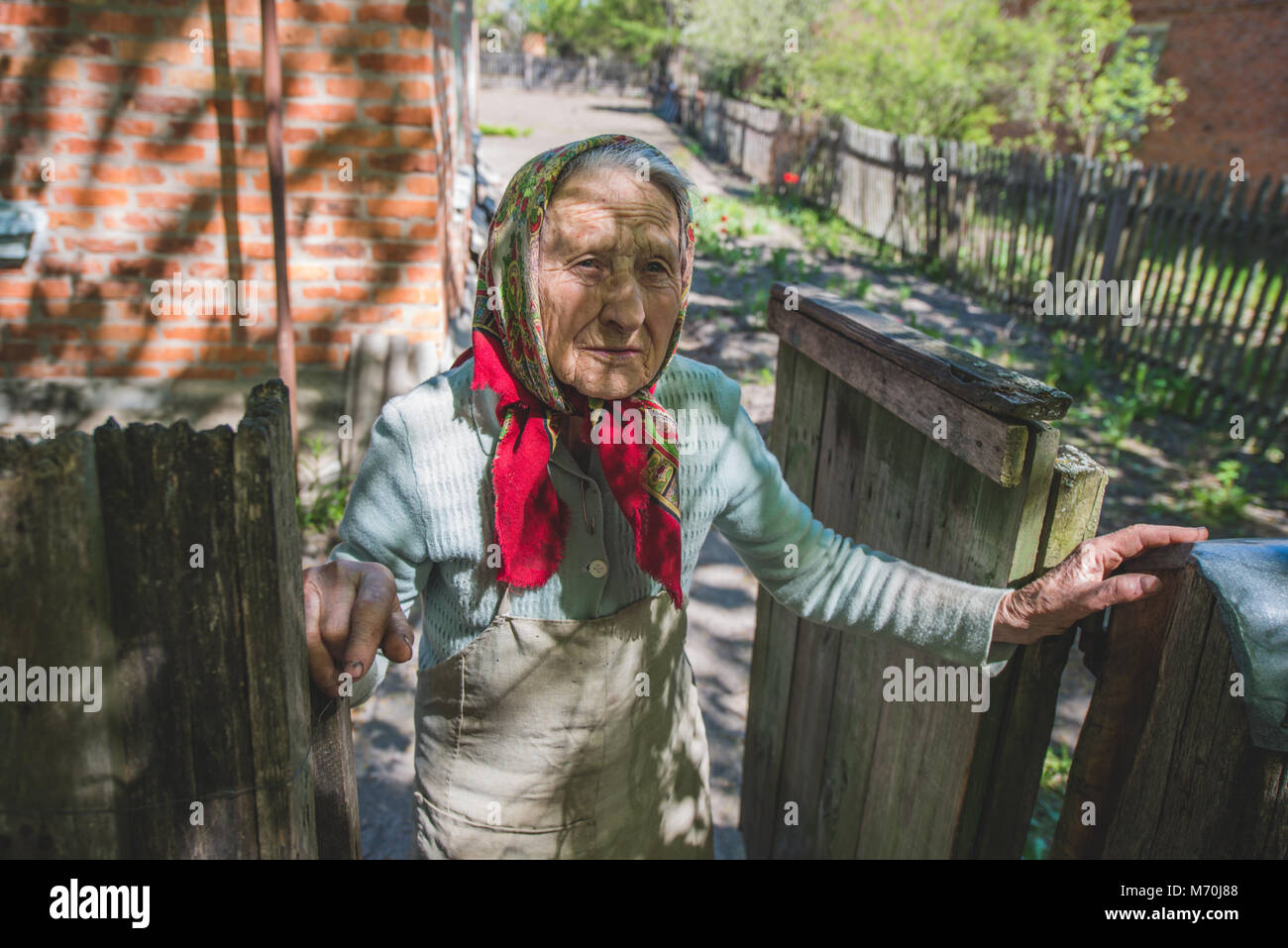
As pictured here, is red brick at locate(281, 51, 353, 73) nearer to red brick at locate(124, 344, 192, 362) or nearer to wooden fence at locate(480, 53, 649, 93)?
red brick at locate(124, 344, 192, 362)

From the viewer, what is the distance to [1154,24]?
17.9 m

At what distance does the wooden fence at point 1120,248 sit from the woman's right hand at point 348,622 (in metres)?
7.39

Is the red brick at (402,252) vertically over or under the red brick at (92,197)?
under

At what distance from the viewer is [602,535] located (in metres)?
1.67

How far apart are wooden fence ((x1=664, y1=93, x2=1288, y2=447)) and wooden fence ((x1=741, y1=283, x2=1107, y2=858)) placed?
592cm

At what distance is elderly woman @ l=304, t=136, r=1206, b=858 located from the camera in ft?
4.96

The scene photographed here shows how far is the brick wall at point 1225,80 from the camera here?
1576cm

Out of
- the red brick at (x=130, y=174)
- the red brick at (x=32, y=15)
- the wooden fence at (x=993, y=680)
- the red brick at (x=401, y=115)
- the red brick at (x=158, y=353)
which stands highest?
the red brick at (x=32, y=15)

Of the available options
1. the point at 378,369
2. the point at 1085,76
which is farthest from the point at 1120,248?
the point at 1085,76

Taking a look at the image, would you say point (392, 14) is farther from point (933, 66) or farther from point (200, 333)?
point (933, 66)

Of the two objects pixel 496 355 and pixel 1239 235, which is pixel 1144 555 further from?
pixel 1239 235

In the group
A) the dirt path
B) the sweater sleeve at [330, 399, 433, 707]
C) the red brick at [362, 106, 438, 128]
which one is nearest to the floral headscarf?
the sweater sleeve at [330, 399, 433, 707]

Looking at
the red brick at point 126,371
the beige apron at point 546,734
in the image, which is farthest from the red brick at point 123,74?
the beige apron at point 546,734

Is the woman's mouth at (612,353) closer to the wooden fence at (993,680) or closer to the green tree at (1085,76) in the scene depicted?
the wooden fence at (993,680)
